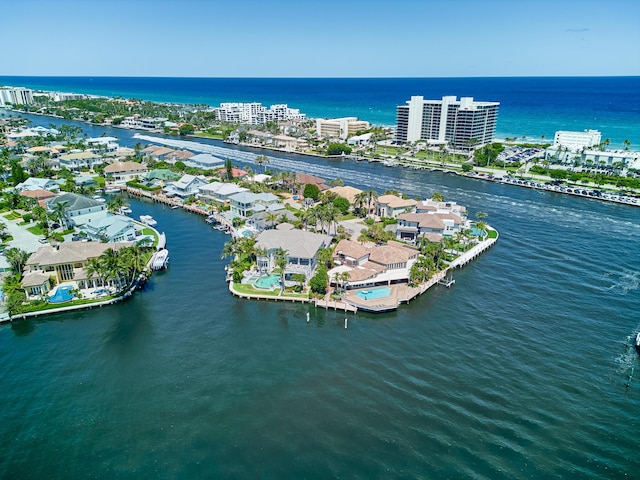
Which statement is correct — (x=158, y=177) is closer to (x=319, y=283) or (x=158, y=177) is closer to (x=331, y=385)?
(x=319, y=283)

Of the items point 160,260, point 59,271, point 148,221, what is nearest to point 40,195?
point 148,221

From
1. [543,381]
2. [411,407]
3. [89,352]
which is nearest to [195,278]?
[89,352]

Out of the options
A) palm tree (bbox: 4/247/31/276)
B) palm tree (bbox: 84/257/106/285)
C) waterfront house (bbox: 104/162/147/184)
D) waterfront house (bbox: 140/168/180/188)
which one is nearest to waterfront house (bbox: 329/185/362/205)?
waterfront house (bbox: 140/168/180/188)

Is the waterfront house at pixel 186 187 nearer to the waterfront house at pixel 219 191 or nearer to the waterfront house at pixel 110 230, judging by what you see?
the waterfront house at pixel 219 191

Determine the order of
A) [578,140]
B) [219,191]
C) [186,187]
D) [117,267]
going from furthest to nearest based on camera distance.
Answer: [578,140] < [186,187] < [219,191] < [117,267]

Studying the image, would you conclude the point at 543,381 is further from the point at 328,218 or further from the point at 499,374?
the point at 328,218

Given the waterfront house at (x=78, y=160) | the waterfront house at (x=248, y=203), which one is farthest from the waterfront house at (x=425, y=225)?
the waterfront house at (x=78, y=160)

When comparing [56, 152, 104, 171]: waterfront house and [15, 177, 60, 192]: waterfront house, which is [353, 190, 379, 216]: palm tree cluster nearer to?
[15, 177, 60, 192]: waterfront house

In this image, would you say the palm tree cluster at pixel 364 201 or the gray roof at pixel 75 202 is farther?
the palm tree cluster at pixel 364 201
